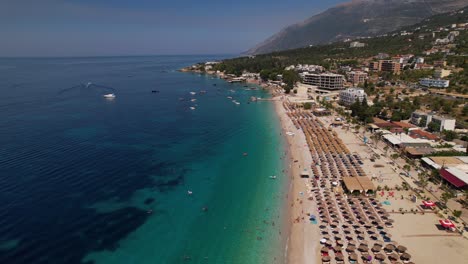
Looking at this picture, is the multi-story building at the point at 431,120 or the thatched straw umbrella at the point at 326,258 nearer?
the thatched straw umbrella at the point at 326,258

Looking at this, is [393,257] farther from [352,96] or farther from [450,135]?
[352,96]

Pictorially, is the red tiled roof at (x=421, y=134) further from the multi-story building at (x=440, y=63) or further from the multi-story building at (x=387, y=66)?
the multi-story building at (x=387, y=66)

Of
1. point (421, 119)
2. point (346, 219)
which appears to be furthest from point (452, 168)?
point (421, 119)

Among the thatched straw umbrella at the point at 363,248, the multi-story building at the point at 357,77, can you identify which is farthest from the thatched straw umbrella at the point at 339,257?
the multi-story building at the point at 357,77

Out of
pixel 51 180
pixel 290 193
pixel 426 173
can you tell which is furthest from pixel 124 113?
pixel 426 173

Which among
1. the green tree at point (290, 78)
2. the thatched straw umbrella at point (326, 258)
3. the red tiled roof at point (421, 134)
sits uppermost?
the green tree at point (290, 78)

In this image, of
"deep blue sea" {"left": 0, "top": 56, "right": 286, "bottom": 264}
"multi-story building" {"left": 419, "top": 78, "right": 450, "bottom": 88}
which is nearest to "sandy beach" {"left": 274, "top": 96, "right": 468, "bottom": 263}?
"deep blue sea" {"left": 0, "top": 56, "right": 286, "bottom": 264}
